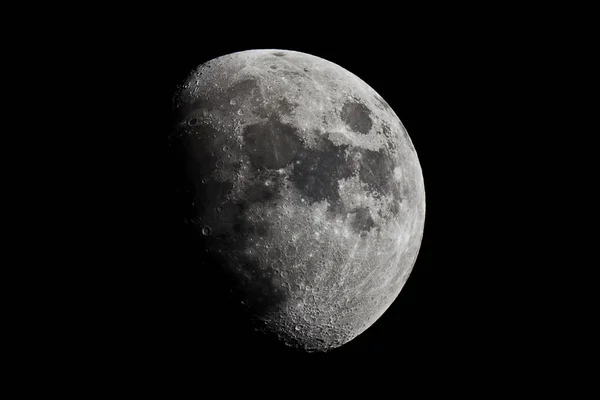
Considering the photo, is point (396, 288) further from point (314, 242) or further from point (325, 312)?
point (314, 242)

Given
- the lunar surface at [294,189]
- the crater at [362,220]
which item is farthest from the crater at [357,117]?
the crater at [362,220]

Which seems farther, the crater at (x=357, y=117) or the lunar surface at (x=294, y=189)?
the crater at (x=357, y=117)

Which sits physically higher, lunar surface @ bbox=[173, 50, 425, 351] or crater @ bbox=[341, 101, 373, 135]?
crater @ bbox=[341, 101, 373, 135]

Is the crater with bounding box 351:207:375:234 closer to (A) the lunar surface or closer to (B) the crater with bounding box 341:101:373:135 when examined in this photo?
(A) the lunar surface

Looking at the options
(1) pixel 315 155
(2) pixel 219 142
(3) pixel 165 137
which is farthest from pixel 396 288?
(3) pixel 165 137

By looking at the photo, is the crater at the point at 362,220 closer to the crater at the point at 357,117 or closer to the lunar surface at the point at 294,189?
the lunar surface at the point at 294,189

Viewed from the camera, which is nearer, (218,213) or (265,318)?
(218,213)

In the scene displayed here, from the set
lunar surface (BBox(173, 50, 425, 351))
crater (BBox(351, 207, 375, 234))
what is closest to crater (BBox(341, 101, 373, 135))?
lunar surface (BBox(173, 50, 425, 351))
